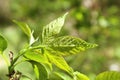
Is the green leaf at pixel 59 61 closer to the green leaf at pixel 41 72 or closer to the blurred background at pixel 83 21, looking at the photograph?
the green leaf at pixel 41 72

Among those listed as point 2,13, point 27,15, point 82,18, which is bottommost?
point 82,18

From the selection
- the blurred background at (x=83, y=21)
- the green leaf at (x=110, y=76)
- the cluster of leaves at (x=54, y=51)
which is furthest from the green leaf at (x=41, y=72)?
the blurred background at (x=83, y=21)

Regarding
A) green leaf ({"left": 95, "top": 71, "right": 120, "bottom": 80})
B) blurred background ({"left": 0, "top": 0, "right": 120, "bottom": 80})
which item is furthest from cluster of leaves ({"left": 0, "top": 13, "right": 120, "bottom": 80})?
blurred background ({"left": 0, "top": 0, "right": 120, "bottom": 80})

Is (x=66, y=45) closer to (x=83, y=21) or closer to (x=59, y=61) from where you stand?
(x=59, y=61)

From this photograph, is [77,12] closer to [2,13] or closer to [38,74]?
[38,74]

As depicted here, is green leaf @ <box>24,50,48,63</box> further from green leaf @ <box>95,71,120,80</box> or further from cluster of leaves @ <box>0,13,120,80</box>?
green leaf @ <box>95,71,120,80</box>

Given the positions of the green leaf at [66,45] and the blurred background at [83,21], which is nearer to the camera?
the green leaf at [66,45]

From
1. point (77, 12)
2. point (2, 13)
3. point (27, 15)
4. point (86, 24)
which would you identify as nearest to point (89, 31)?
point (86, 24)

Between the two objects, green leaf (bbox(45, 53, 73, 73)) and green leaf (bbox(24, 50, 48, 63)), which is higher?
green leaf (bbox(24, 50, 48, 63))

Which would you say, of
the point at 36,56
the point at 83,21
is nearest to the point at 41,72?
the point at 36,56
